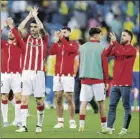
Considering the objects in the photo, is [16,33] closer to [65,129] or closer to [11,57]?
[11,57]

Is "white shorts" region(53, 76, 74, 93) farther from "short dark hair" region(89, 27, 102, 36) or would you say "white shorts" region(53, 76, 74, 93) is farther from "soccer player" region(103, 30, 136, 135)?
"short dark hair" region(89, 27, 102, 36)

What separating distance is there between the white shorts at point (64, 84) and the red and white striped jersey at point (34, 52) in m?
1.88

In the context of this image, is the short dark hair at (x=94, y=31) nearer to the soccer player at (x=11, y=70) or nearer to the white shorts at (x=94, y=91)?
the white shorts at (x=94, y=91)

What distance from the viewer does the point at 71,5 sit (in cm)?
3388

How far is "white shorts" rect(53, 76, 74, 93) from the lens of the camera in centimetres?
1700

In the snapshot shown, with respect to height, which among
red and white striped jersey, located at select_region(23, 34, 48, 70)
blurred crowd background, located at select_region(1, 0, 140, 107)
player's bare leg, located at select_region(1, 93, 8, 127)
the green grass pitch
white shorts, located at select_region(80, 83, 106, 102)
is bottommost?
the green grass pitch

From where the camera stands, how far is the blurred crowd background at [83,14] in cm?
3241

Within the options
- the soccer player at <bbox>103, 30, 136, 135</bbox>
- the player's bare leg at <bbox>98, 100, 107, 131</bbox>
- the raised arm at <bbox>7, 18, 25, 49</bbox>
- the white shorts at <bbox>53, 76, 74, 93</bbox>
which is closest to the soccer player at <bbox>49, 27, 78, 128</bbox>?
the white shorts at <bbox>53, 76, 74, 93</bbox>

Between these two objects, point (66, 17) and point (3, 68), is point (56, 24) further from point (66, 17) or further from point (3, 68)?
point (3, 68)

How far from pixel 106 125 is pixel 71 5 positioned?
61.6 ft

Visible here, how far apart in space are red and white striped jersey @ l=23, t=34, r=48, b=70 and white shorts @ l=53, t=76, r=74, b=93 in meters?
1.88

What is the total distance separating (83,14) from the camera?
33250 mm

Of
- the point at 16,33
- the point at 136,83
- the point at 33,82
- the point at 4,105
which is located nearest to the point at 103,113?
the point at 33,82

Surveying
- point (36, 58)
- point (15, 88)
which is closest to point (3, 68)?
point (15, 88)
